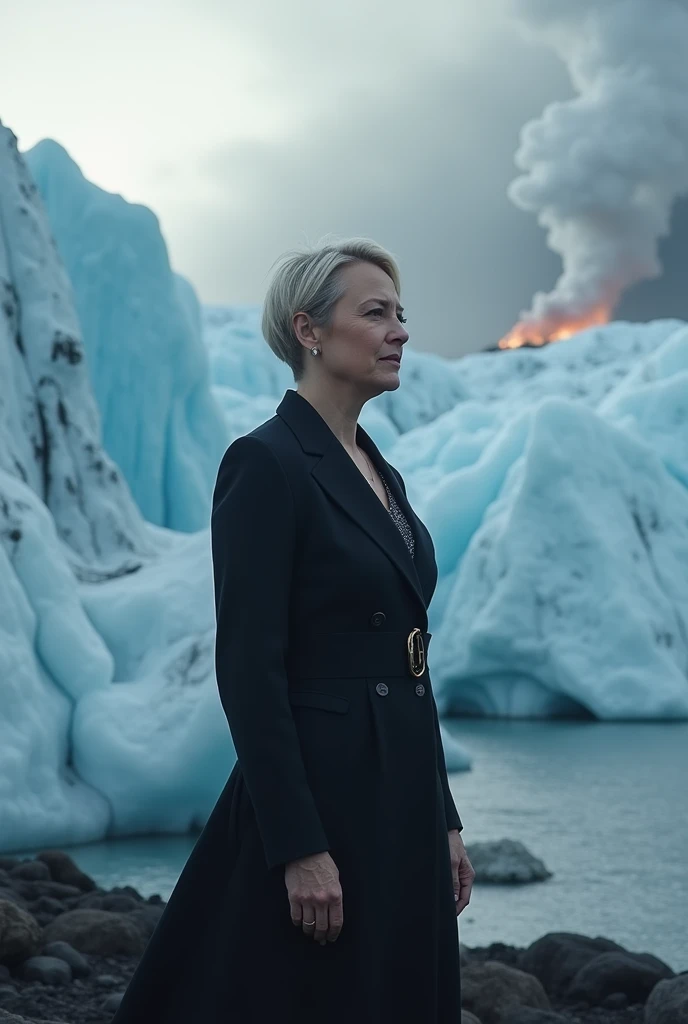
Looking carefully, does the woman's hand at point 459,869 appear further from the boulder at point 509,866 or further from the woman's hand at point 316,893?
the boulder at point 509,866

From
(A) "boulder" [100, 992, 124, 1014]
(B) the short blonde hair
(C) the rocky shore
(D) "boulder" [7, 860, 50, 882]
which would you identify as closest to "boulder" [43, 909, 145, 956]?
(C) the rocky shore

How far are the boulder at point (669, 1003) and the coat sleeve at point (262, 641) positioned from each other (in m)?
2.19

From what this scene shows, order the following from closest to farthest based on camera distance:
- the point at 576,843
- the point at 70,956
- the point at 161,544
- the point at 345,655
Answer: the point at 345,655 → the point at 70,956 → the point at 576,843 → the point at 161,544

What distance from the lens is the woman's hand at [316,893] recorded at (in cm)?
148

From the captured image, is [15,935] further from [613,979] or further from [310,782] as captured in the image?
[310,782]

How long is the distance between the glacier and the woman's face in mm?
4920

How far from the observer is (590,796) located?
336 inches

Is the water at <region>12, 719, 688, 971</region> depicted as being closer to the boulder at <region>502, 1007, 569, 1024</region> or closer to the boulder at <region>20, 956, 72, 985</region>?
the boulder at <region>502, 1007, 569, 1024</region>

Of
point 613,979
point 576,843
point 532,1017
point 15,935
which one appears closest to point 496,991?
point 532,1017

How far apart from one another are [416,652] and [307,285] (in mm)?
539

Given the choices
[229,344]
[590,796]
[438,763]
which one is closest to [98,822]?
[590,796]

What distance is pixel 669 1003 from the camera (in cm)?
329

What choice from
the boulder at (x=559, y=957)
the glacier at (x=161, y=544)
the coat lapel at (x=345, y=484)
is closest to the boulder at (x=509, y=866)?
the glacier at (x=161, y=544)

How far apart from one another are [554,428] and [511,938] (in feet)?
32.9
